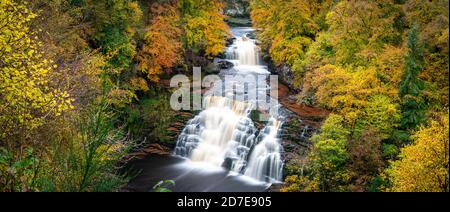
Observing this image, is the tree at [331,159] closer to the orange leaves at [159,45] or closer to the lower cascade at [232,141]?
the lower cascade at [232,141]

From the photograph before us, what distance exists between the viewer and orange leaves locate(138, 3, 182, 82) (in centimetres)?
2497

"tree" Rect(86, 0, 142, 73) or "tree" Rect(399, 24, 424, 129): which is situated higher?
"tree" Rect(86, 0, 142, 73)

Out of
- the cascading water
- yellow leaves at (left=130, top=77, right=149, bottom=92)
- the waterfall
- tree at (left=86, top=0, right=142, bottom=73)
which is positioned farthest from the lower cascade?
the waterfall

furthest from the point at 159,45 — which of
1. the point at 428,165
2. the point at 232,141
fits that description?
the point at 428,165

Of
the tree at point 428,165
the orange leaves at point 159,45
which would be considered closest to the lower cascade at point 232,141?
the orange leaves at point 159,45

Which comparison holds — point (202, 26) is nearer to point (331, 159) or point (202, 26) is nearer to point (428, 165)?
point (331, 159)

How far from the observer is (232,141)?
2239 centimetres

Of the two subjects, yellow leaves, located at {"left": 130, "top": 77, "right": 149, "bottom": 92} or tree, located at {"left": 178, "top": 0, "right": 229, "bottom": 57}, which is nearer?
yellow leaves, located at {"left": 130, "top": 77, "right": 149, "bottom": 92}

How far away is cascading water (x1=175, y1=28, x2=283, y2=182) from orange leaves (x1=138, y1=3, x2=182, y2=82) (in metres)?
3.80

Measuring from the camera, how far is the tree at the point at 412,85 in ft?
54.5

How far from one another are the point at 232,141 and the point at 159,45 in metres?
8.13

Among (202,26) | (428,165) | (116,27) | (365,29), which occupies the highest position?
(202,26)

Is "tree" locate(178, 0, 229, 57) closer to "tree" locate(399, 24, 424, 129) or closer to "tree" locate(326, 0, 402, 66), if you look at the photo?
"tree" locate(326, 0, 402, 66)
